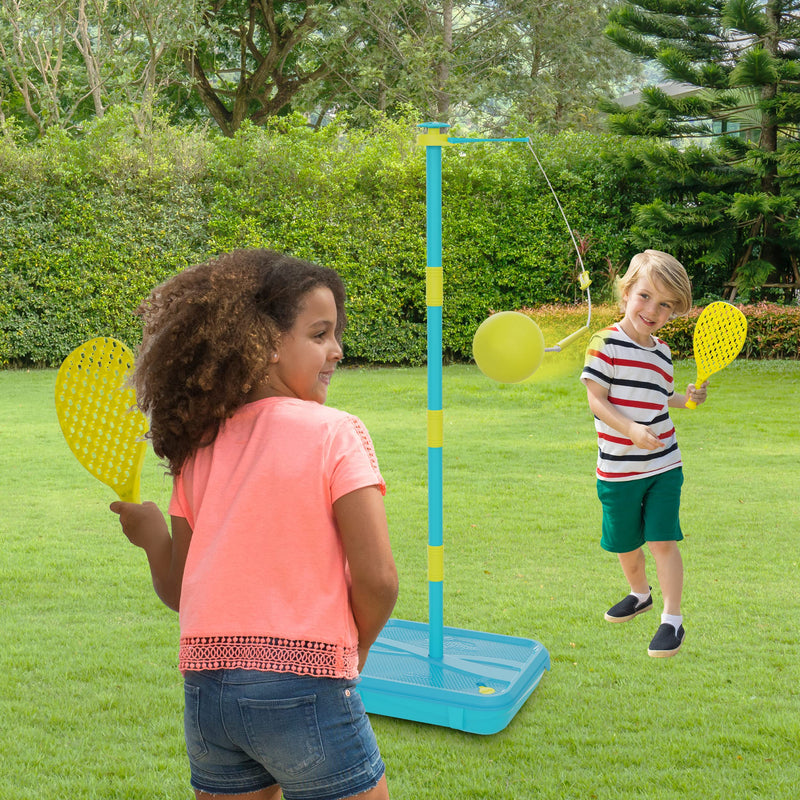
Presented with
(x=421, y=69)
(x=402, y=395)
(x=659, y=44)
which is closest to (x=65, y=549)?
(x=402, y=395)

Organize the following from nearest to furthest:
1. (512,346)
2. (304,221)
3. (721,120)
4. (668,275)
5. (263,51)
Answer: (512,346), (668,275), (721,120), (304,221), (263,51)

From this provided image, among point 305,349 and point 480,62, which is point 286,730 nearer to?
point 305,349

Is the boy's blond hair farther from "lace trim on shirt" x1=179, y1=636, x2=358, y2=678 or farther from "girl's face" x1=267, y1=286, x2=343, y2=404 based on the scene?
"lace trim on shirt" x1=179, y1=636, x2=358, y2=678

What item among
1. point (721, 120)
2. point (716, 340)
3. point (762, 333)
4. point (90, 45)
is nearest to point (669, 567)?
point (716, 340)

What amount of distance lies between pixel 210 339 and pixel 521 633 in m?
2.44

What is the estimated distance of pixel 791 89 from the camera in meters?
9.95

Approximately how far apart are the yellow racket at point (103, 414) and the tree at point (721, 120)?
6.11 meters

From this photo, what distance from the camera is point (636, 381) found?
2592 mm

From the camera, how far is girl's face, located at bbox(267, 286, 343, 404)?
1488 millimetres

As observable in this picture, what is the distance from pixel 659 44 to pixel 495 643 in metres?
9.03

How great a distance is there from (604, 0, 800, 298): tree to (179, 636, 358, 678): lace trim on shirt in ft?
21.2

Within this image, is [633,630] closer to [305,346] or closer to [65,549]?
[305,346]

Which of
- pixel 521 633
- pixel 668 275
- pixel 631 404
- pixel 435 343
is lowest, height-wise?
pixel 521 633

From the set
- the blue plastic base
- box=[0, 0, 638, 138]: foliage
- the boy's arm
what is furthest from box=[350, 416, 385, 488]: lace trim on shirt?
box=[0, 0, 638, 138]: foliage
